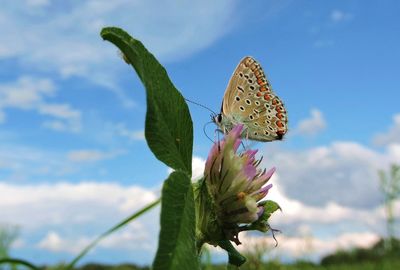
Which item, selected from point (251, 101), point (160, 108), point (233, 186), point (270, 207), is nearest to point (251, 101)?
point (251, 101)

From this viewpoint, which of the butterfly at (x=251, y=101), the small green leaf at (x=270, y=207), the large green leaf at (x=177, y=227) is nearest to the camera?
the large green leaf at (x=177, y=227)

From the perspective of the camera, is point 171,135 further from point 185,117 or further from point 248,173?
point 248,173

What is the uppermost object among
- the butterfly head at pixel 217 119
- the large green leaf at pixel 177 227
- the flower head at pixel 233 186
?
the butterfly head at pixel 217 119

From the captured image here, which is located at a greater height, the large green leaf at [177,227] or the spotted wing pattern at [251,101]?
the spotted wing pattern at [251,101]

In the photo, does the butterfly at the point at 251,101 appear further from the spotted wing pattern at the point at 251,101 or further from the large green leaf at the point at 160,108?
the large green leaf at the point at 160,108

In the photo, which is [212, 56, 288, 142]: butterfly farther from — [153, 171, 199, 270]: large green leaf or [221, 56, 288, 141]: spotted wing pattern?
[153, 171, 199, 270]: large green leaf

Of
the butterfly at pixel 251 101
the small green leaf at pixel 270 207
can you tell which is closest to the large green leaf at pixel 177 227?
the small green leaf at pixel 270 207
